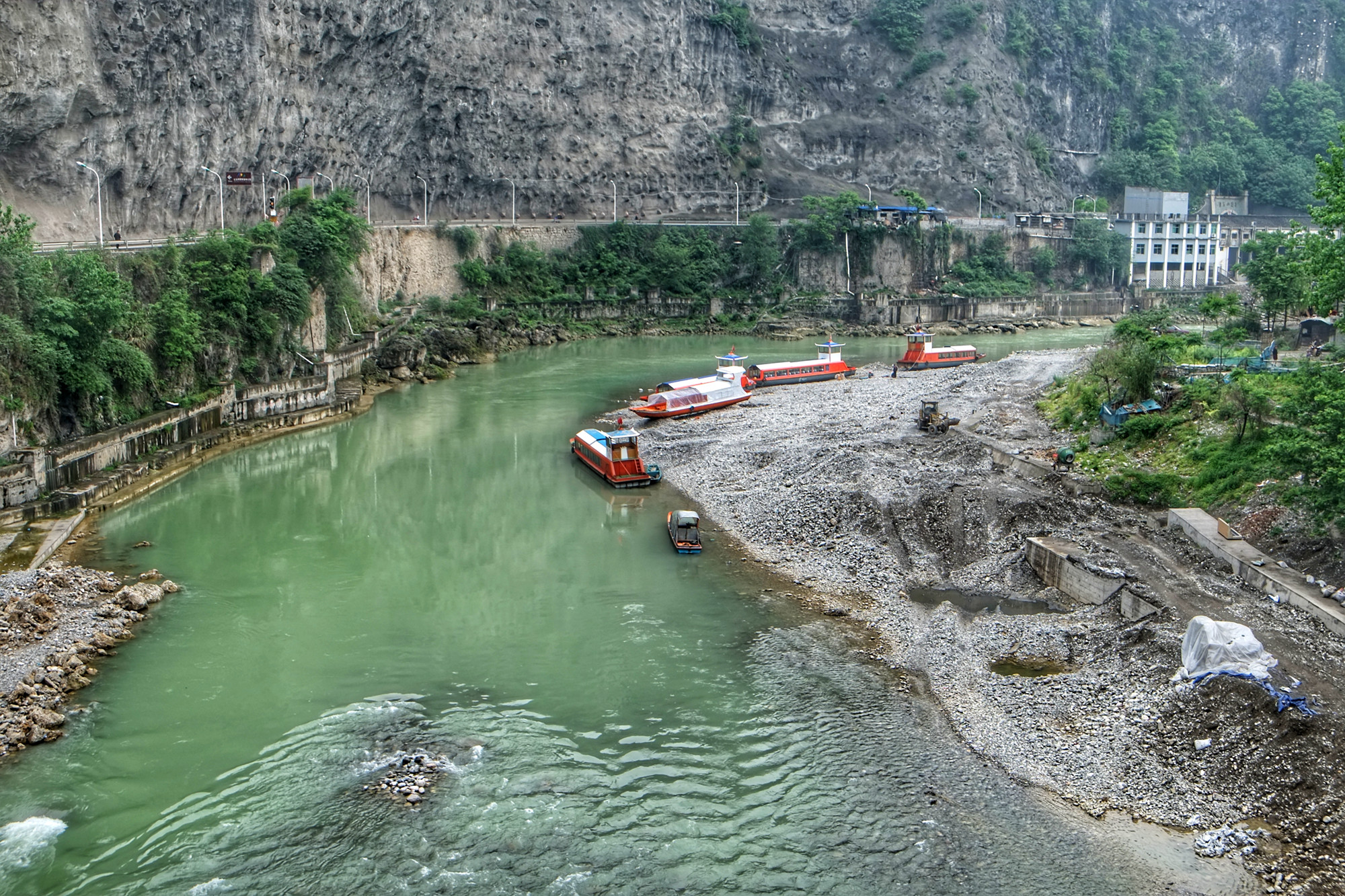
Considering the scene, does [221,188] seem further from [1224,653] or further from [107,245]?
[1224,653]

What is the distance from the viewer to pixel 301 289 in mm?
48281

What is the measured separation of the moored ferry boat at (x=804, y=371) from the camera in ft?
185

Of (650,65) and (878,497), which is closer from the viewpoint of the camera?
(878,497)

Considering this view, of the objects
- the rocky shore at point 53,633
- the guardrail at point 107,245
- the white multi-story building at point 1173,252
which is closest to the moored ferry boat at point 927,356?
the guardrail at point 107,245

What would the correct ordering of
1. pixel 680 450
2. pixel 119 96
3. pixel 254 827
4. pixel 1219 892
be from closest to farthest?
pixel 1219 892
pixel 254 827
pixel 680 450
pixel 119 96

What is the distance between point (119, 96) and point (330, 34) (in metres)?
19.0

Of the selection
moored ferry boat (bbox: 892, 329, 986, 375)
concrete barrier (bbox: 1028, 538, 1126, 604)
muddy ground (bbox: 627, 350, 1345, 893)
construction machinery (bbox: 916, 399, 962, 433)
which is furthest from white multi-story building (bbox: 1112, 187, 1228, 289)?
concrete barrier (bbox: 1028, 538, 1126, 604)

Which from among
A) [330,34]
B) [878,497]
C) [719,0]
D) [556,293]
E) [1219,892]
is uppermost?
[719,0]

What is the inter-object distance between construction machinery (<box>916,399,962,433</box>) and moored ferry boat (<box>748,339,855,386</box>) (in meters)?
15.2

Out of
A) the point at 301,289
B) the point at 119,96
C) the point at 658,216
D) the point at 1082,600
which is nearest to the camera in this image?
the point at 1082,600

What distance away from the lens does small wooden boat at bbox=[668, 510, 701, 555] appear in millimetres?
29047

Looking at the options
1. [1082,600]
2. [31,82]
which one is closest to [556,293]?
[31,82]

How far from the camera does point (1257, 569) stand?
23.1 meters

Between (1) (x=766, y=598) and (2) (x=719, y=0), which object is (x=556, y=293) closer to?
(2) (x=719, y=0)
